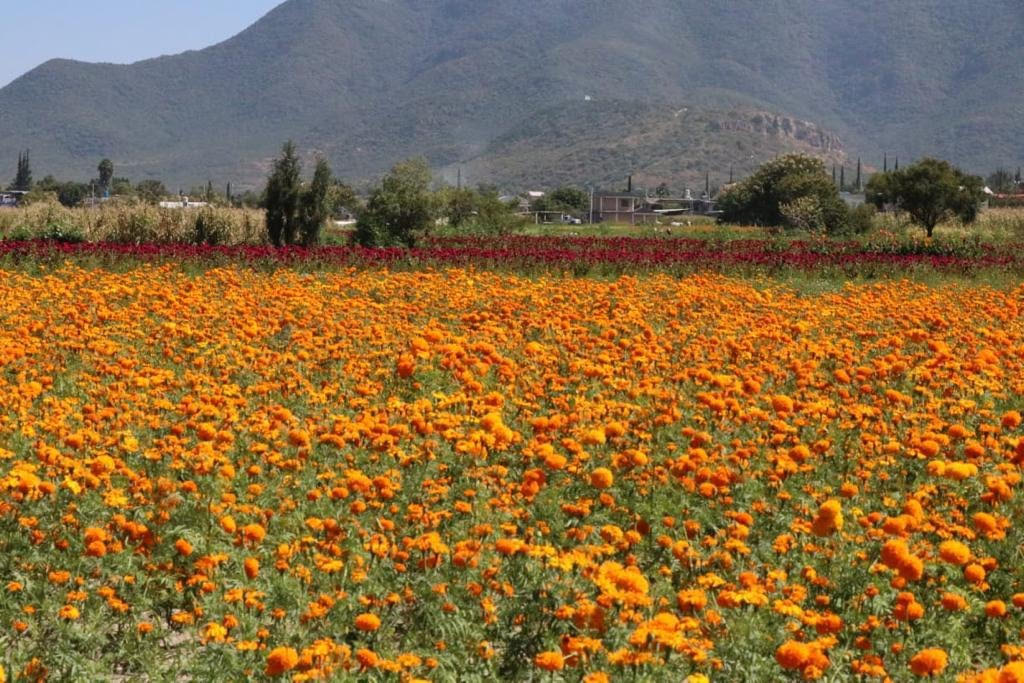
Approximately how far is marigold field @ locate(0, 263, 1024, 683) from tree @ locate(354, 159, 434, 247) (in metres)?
16.6

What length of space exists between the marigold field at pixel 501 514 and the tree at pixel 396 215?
655 inches

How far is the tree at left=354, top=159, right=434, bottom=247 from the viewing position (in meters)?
25.7

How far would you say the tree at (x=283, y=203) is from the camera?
2378 centimetres

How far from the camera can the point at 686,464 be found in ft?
16.5

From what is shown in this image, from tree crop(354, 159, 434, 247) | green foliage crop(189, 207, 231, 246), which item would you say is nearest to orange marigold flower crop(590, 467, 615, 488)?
green foliage crop(189, 207, 231, 246)

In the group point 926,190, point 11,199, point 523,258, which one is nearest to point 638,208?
point 11,199

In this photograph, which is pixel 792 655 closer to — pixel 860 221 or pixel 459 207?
pixel 459 207

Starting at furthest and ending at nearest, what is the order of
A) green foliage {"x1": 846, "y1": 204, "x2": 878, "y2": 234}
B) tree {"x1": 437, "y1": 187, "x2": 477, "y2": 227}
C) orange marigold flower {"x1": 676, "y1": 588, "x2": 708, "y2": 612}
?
1. green foliage {"x1": 846, "y1": 204, "x2": 878, "y2": 234}
2. tree {"x1": 437, "y1": 187, "x2": 477, "y2": 227}
3. orange marigold flower {"x1": 676, "y1": 588, "x2": 708, "y2": 612}

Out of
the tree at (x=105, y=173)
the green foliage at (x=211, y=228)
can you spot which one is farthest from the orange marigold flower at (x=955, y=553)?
the tree at (x=105, y=173)

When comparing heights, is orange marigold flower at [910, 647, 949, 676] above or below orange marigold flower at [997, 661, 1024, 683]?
below

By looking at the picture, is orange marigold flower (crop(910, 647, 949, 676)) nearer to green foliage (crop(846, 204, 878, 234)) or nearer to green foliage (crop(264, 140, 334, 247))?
green foliage (crop(264, 140, 334, 247))

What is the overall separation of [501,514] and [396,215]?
2085cm

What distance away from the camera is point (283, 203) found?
2383cm

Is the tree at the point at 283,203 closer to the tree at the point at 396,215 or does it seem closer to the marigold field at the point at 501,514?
the tree at the point at 396,215
